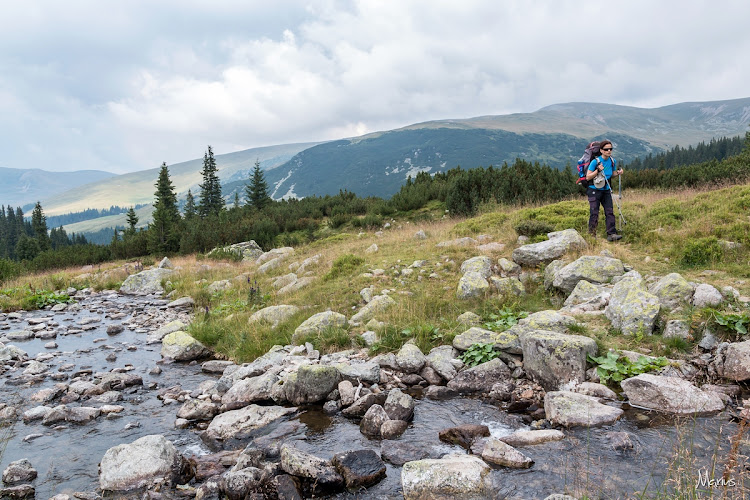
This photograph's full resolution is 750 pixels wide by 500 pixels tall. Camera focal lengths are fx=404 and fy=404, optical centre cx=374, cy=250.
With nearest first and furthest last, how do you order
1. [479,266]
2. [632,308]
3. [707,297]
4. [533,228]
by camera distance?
[707,297] < [632,308] < [479,266] < [533,228]

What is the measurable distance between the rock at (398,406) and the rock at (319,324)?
3296mm

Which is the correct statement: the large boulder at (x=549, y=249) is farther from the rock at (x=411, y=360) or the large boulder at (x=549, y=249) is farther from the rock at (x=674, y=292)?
the rock at (x=411, y=360)

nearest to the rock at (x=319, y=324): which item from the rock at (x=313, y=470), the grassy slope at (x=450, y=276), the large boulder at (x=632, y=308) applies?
the grassy slope at (x=450, y=276)

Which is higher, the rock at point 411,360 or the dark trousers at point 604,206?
the dark trousers at point 604,206

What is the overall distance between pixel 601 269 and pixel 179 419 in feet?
28.5

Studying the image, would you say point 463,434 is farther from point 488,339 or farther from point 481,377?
point 488,339

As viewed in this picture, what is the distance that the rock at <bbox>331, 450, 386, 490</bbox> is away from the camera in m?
4.27

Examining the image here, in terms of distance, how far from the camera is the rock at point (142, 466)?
4.42m

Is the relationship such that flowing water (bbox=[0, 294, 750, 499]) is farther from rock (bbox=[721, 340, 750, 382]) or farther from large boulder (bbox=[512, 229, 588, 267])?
large boulder (bbox=[512, 229, 588, 267])

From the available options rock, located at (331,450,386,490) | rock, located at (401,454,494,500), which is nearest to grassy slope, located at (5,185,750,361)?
rock, located at (331,450,386,490)

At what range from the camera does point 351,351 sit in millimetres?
8133

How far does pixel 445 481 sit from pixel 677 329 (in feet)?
16.5

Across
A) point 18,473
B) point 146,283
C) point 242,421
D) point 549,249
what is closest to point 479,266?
point 549,249

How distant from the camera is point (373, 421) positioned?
216 inches
